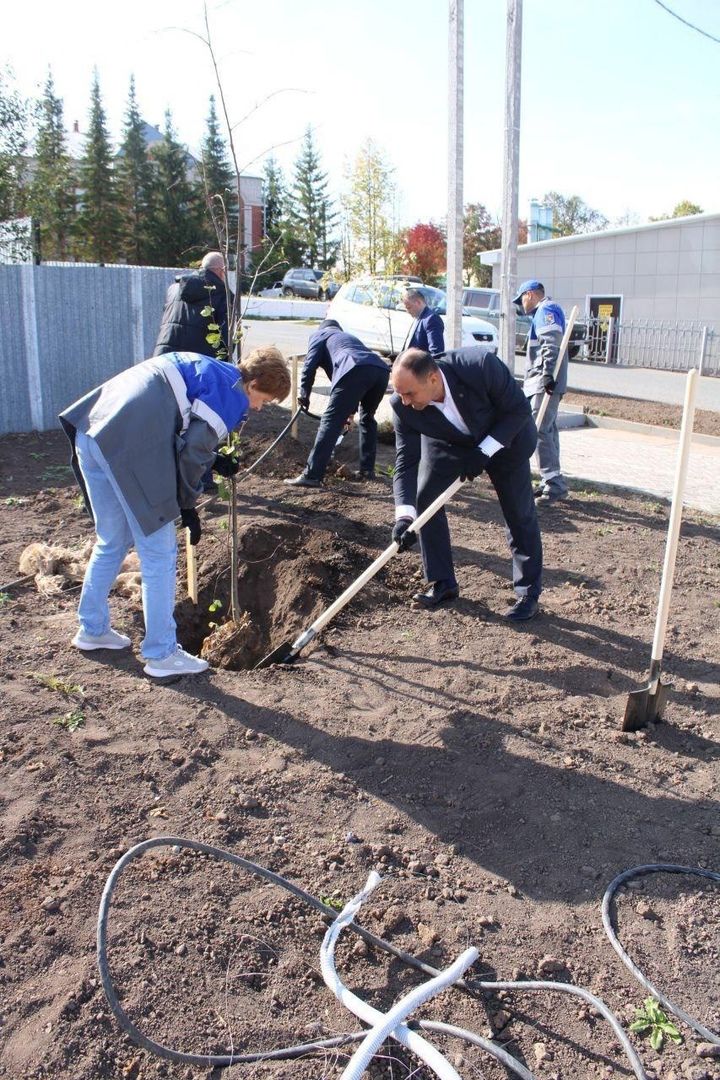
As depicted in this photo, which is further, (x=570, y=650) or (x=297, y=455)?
(x=297, y=455)

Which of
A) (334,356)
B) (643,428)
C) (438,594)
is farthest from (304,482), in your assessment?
(643,428)

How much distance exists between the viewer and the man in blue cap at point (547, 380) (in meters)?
7.49

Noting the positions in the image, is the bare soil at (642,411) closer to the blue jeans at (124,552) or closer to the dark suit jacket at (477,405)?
the dark suit jacket at (477,405)

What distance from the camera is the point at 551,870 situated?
3.08 metres

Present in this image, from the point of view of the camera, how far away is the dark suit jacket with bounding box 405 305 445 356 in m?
7.50

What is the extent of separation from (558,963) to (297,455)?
21.8 feet

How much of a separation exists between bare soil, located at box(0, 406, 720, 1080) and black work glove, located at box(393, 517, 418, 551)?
56 centimetres

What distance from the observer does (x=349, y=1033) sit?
239 cm

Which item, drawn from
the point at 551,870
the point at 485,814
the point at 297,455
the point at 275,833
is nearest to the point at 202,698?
the point at 275,833

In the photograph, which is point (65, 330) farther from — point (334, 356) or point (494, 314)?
point (494, 314)

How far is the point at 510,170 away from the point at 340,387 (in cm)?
410

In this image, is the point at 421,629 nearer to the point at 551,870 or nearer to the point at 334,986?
the point at 551,870

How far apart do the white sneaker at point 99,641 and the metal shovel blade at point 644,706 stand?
2.45 m

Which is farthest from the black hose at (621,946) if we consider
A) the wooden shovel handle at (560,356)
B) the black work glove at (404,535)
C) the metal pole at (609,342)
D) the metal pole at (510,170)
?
the metal pole at (609,342)
